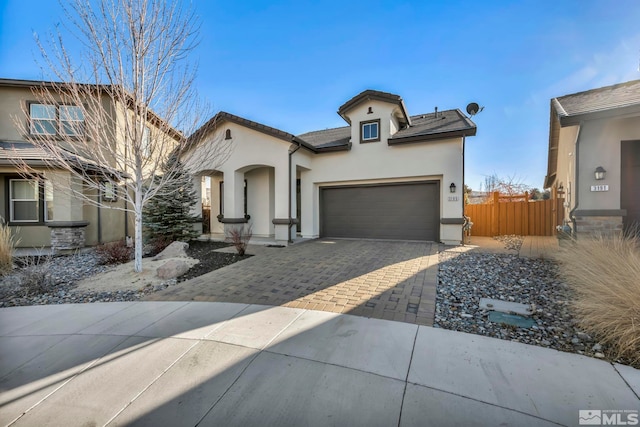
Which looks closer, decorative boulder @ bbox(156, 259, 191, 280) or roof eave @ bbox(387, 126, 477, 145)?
decorative boulder @ bbox(156, 259, 191, 280)

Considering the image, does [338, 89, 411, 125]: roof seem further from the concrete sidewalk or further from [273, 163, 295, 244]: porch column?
the concrete sidewalk


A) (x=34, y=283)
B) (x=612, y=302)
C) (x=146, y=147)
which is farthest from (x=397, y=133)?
(x=34, y=283)

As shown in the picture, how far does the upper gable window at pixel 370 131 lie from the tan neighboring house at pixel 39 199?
8.99 meters

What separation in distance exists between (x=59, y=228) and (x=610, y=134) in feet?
55.1

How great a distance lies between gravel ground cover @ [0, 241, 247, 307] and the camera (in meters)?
4.84

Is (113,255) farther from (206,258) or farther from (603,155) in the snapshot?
(603,155)

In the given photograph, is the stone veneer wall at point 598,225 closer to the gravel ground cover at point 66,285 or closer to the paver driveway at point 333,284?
the paver driveway at point 333,284

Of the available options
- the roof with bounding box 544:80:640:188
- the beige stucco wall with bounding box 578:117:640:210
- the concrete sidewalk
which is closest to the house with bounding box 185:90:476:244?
the roof with bounding box 544:80:640:188

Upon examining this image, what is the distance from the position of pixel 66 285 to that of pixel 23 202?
25.4ft

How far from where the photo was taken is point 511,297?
14.5 feet

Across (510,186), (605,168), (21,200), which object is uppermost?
(510,186)

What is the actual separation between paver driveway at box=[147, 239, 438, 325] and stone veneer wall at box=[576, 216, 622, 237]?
3682 millimetres

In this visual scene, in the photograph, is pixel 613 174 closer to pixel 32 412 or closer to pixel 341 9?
pixel 341 9

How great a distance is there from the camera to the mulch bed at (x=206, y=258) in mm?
6371
